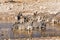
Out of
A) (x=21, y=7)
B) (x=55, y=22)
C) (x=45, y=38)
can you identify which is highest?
(x=21, y=7)

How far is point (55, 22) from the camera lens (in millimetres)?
1774

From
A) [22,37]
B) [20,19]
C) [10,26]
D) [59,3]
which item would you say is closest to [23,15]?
[20,19]

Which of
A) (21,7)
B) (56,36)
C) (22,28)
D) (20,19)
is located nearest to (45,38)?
(56,36)

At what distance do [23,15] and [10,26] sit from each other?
0.70 ft

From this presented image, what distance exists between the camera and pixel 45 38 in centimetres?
161

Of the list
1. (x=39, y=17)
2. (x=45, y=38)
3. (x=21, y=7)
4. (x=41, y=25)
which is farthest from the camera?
(x=21, y=7)

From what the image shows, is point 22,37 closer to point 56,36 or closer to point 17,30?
point 17,30

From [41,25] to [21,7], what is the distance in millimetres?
445

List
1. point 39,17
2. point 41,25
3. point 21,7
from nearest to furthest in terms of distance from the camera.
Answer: point 41,25
point 39,17
point 21,7

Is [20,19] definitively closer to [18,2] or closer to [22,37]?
[22,37]

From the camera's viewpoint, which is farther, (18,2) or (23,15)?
(18,2)

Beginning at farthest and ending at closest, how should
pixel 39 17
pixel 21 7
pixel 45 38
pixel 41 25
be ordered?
pixel 21 7
pixel 39 17
pixel 41 25
pixel 45 38

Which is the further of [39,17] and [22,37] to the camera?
[39,17]

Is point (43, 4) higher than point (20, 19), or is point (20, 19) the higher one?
point (43, 4)
